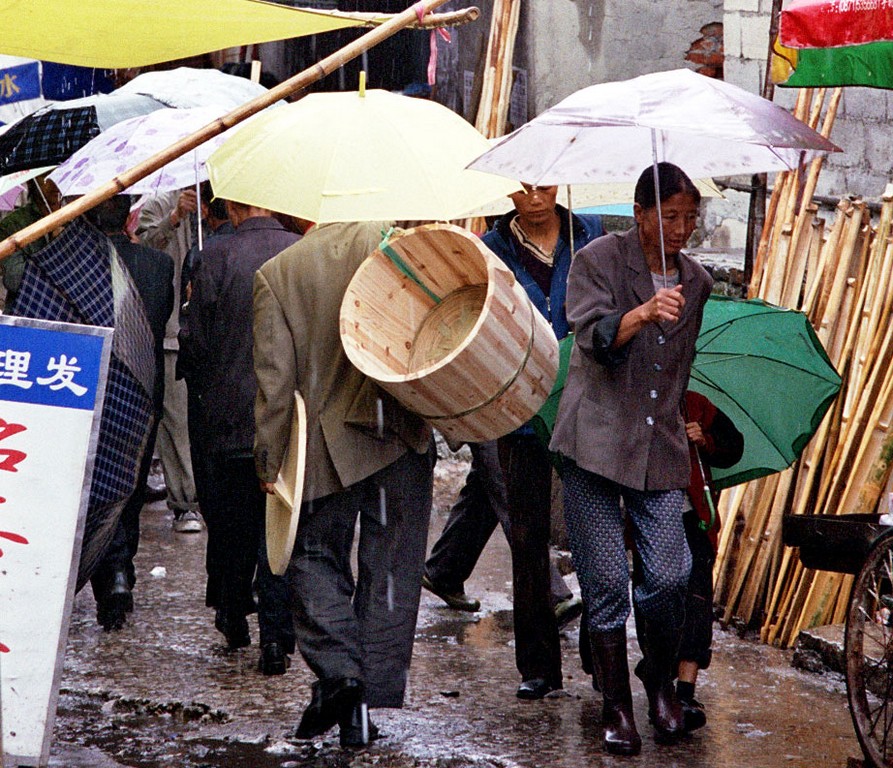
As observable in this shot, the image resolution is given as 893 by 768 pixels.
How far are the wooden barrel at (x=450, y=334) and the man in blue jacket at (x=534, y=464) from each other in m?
0.89

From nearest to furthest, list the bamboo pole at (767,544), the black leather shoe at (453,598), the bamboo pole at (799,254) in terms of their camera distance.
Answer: the bamboo pole at (767,544) → the bamboo pole at (799,254) → the black leather shoe at (453,598)

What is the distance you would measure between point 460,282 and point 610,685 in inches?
60.4

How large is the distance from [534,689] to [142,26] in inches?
116

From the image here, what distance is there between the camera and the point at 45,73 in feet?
32.3

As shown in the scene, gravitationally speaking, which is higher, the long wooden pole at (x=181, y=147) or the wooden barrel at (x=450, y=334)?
the long wooden pole at (x=181, y=147)

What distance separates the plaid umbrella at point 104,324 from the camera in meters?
5.33

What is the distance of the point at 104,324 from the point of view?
5.56 meters

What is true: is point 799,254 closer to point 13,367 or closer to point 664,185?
point 664,185

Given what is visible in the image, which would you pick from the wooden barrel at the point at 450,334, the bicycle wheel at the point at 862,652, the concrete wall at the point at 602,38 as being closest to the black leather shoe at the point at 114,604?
the wooden barrel at the point at 450,334

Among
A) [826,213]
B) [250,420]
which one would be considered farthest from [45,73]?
[826,213]

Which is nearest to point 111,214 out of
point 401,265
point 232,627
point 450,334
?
point 232,627

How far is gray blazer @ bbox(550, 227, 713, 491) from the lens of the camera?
17.0 feet

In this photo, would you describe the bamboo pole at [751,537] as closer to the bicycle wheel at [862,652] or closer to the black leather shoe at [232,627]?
the bicycle wheel at [862,652]

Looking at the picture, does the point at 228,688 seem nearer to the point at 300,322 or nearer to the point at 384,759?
the point at 384,759
